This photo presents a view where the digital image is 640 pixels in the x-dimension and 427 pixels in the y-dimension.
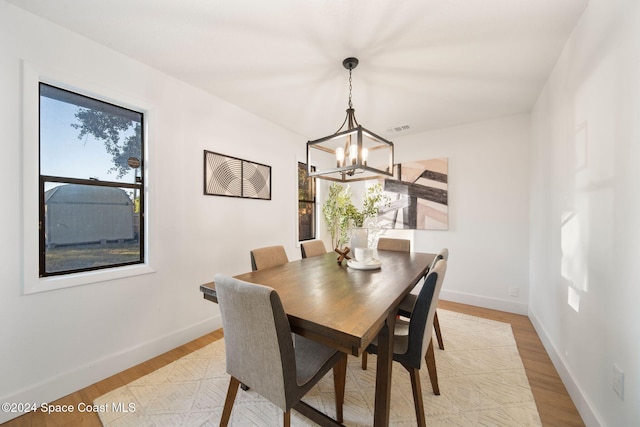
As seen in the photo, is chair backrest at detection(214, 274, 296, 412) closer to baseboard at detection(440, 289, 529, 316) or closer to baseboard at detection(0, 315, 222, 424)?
baseboard at detection(0, 315, 222, 424)

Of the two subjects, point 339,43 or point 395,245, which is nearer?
point 339,43

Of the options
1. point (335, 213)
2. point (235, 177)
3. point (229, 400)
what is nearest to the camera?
point (229, 400)

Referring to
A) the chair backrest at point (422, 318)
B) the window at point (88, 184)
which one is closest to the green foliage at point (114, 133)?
the window at point (88, 184)

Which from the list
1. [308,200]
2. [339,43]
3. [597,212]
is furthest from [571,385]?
[308,200]

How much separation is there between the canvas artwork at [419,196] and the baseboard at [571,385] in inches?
66.6

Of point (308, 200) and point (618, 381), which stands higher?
point (308, 200)

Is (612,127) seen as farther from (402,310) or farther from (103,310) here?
(103,310)

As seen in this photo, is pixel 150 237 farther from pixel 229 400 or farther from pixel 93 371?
pixel 229 400

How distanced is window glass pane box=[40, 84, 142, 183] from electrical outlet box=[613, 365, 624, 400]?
11.1 feet

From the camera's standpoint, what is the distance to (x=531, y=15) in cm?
157

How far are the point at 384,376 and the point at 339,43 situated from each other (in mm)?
2169

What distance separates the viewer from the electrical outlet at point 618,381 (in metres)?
1.14

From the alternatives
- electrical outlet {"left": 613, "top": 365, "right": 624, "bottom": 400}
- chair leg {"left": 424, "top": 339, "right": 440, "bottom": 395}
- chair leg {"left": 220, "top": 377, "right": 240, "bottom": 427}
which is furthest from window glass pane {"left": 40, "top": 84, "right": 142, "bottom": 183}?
electrical outlet {"left": 613, "top": 365, "right": 624, "bottom": 400}

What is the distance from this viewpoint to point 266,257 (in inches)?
86.0
